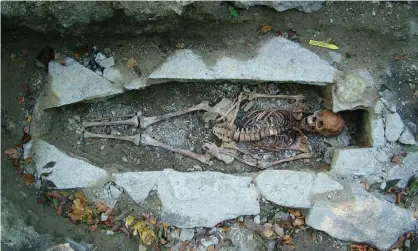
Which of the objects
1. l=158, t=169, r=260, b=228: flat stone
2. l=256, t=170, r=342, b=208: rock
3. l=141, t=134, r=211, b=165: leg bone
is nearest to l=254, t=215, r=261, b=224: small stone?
l=158, t=169, r=260, b=228: flat stone

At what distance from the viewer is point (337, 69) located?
4.08 meters

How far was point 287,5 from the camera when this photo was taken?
3.86 metres

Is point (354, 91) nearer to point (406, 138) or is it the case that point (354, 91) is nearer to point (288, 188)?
point (406, 138)

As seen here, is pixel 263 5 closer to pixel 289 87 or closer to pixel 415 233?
pixel 289 87

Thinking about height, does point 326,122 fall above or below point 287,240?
above

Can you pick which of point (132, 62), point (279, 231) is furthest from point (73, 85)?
point (279, 231)

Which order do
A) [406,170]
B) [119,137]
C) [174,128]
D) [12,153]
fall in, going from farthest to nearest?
[174,128], [119,137], [406,170], [12,153]

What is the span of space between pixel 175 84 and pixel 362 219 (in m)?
1.80

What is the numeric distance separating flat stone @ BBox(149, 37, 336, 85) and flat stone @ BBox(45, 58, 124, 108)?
396 millimetres

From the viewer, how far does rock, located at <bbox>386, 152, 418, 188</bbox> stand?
410 cm

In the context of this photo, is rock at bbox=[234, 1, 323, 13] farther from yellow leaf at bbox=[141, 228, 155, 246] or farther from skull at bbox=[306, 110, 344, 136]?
yellow leaf at bbox=[141, 228, 155, 246]

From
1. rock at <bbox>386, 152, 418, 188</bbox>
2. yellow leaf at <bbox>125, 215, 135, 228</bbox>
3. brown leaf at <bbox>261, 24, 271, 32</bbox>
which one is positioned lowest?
yellow leaf at <bbox>125, 215, 135, 228</bbox>

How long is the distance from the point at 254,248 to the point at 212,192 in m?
0.54

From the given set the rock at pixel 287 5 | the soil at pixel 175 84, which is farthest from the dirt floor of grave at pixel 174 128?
the rock at pixel 287 5
